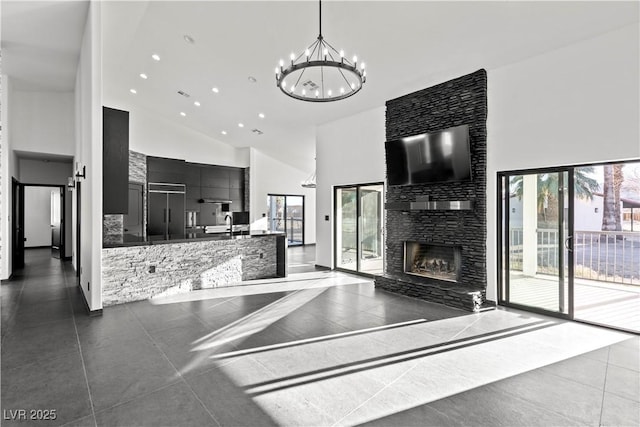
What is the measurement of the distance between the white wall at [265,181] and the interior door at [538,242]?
19.8 feet

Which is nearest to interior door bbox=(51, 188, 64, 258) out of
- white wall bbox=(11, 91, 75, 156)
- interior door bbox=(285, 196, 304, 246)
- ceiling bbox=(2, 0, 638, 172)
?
white wall bbox=(11, 91, 75, 156)

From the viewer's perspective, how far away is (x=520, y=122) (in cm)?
453

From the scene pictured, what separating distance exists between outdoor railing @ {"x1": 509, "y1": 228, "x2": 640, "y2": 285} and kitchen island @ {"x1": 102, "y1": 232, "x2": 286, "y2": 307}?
15.0 ft

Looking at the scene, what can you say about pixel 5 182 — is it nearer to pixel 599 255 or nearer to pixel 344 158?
pixel 344 158

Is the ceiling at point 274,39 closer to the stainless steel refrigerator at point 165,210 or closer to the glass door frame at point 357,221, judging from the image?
the glass door frame at point 357,221

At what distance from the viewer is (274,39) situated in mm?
4852

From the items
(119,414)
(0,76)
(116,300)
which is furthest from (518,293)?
(0,76)

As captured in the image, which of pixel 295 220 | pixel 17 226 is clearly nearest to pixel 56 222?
pixel 17 226

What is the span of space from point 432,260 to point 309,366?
136 inches

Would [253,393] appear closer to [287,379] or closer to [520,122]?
[287,379]

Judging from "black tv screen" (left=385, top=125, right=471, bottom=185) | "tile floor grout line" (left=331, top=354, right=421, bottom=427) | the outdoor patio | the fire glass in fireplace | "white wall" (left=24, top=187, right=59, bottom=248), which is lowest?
"tile floor grout line" (left=331, top=354, right=421, bottom=427)

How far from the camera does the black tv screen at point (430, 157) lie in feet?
16.0

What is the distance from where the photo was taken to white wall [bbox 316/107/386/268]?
21.7 feet

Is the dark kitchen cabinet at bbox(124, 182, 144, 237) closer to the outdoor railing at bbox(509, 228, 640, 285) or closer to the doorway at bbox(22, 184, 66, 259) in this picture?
the doorway at bbox(22, 184, 66, 259)
